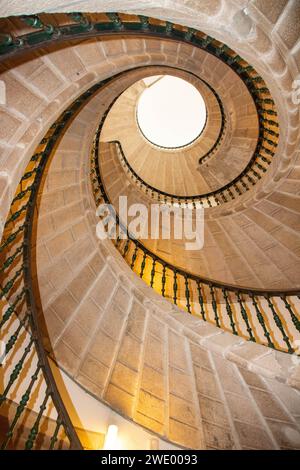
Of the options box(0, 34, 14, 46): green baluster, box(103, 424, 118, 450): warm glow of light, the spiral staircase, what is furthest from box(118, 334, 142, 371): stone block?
box(0, 34, 14, 46): green baluster

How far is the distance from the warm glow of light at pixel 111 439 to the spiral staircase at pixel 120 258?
1.01 feet

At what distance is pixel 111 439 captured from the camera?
3.37m

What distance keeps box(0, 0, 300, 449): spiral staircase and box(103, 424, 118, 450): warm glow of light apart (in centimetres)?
31

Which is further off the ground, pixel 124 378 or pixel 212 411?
pixel 124 378

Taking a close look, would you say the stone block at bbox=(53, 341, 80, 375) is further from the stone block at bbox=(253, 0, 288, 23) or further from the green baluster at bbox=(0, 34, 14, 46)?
the stone block at bbox=(253, 0, 288, 23)

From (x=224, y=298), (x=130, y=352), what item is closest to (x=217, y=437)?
(x=130, y=352)

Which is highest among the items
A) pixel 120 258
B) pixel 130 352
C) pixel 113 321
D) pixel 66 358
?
pixel 120 258

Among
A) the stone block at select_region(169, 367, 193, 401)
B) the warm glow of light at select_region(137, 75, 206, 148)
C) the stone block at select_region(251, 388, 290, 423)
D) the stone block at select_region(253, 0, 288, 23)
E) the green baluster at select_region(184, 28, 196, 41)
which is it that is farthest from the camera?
the warm glow of light at select_region(137, 75, 206, 148)

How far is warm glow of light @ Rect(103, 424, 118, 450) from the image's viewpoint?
3349 millimetres

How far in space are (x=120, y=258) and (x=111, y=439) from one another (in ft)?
7.74

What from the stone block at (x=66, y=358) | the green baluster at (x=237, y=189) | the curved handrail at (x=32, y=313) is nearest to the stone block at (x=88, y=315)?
the stone block at (x=66, y=358)

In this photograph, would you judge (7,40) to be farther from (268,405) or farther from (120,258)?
(268,405)

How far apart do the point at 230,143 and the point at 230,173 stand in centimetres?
90

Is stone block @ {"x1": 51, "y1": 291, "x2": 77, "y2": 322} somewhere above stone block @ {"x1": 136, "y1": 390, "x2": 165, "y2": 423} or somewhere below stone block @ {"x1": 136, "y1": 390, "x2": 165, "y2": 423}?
above
